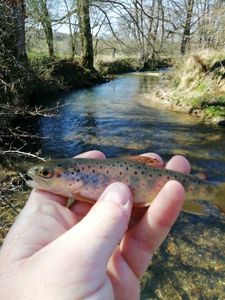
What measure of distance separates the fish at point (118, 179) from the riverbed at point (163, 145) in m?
3.41

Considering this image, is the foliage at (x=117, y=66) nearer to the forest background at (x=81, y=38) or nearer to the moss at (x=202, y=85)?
the forest background at (x=81, y=38)

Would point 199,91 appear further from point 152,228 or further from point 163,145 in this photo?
point 152,228

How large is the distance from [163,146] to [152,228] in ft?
35.0

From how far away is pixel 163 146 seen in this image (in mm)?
13375

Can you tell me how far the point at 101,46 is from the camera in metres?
49.7

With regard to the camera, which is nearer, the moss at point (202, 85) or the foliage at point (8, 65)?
the foliage at point (8, 65)

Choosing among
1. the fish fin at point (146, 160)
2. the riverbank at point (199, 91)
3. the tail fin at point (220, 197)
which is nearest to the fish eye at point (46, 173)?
the fish fin at point (146, 160)

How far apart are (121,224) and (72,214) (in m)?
0.72

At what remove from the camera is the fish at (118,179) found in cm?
324

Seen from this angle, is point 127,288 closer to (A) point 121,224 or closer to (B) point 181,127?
(A) point 121,224

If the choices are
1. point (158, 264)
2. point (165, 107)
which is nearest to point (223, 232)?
point (158, 264)

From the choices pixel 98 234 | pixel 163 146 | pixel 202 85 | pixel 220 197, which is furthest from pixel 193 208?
pixel 202 85

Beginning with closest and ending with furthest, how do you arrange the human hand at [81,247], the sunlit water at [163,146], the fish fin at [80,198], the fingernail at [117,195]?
the human hand at [81,247] < the fingernail at [117,195] < the fish fin at [80,198] < the sunlit water at [163,146]

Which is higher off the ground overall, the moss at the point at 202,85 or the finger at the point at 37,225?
the finger at the point at 37,225
